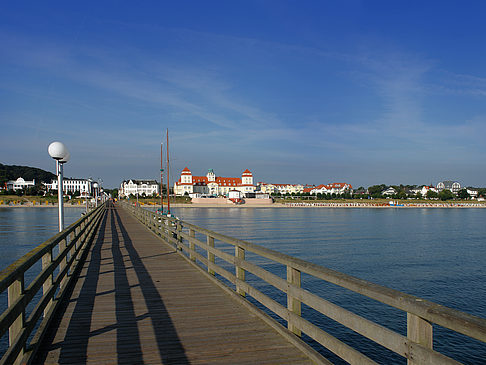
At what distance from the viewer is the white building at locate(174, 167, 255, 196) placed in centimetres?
17562

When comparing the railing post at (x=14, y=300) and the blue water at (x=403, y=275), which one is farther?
the blue water at (x=403, y=275)

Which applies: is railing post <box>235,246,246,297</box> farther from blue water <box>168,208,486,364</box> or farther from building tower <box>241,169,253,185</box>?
building tower <box>241,169,253,185</box>

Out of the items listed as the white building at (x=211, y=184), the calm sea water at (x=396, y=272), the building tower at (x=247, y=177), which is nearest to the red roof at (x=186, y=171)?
the white building at (x=211, y=184)

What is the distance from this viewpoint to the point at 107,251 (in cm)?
1380

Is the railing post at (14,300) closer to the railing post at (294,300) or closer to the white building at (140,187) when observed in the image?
the railing post at (294,300)

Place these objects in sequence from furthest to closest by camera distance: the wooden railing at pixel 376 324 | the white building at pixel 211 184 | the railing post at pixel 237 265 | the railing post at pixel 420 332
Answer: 1. the white building at pixel 211 184
2. the railing post at pixel 237 265
3. the railing post at pixel 420 332
4. the wooden railing at pixel 376 324

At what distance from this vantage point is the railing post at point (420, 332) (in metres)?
2.67

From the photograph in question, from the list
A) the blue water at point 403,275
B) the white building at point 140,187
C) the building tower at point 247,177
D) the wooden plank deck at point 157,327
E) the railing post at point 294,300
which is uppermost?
the building tower at point 247,177

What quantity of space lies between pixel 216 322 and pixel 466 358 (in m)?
8.23

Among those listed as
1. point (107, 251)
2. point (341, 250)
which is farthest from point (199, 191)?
point (107, 251)

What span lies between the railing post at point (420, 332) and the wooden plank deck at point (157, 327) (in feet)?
5.63

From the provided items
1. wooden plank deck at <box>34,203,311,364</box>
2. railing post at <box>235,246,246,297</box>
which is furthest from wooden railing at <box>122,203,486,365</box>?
railing post at <box>235,246,246,297</box>

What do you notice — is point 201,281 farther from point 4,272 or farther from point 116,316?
point 4,272

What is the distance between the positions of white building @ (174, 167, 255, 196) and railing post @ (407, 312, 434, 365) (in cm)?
17023
